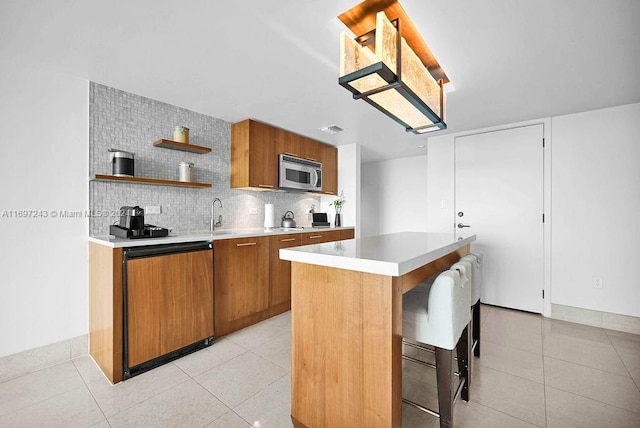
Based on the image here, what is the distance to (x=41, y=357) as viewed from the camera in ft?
6.66

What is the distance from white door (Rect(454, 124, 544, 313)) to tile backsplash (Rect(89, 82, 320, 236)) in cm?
278

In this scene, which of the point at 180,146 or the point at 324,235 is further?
the point at 324,235

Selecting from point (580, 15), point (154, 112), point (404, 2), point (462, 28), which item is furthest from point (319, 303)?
point (154, 112)

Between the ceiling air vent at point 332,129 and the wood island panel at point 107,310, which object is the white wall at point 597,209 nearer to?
the ceiling air vent at point 332,129

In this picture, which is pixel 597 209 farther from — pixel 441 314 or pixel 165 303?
pixel 165 303

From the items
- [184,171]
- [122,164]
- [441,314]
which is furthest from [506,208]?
[122,164]

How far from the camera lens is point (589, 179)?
2.87m

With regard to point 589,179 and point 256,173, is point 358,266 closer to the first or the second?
point 256,173

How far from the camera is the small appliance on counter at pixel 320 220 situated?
13.7 feet

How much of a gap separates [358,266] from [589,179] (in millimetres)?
3216

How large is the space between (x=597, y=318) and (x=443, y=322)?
2.80 m

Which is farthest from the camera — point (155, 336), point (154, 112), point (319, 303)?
point (154, 112)

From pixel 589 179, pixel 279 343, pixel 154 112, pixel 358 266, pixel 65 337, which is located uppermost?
pixel 154 112

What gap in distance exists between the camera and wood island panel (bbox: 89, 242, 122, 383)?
183 cm
